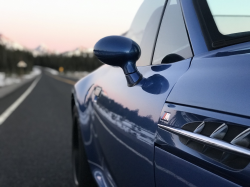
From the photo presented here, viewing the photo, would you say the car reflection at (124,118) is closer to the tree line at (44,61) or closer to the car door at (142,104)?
the car door at (142,104)

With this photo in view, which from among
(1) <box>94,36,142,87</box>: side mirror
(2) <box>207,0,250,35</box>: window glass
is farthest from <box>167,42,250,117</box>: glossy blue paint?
(1) <box>94,36,142,87</box>: side mirror

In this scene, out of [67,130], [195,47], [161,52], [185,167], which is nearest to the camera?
[185,167]

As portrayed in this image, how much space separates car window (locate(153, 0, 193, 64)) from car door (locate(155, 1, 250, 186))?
9.9 inches

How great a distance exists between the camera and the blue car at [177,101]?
839 millimetres

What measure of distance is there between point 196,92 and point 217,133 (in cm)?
21

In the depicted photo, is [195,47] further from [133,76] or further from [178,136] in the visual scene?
[178,136]

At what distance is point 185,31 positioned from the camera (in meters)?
1.44

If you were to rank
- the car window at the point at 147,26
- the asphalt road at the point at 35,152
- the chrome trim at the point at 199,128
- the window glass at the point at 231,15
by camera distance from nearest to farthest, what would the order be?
the chrome trim at the point at 199,128
the window glass at the point at 231,15
the car window at the point at 147,26
the asphalt road at the point at 35,152

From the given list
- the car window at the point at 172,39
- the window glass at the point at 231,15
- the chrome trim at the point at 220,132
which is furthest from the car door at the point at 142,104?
the chrome trim at the point at 220,132

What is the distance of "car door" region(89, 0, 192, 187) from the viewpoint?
1.23m

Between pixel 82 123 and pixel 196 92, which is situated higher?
pixel 196 92

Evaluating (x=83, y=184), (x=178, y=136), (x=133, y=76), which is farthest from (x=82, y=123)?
(x=178, y=136)

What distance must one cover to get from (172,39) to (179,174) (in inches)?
33.8

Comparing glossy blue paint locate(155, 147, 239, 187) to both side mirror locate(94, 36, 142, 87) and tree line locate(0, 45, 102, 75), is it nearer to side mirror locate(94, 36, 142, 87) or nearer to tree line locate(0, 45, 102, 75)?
side mirror locate(94, 36, 142, 87)
